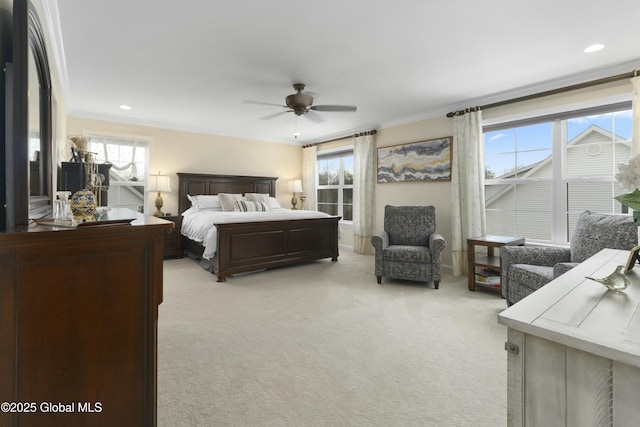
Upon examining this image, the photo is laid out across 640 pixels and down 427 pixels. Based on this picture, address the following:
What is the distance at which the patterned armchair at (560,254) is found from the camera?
2.40 meters

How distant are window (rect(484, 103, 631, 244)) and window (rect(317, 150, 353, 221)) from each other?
2.76 meters

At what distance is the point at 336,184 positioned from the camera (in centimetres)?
664

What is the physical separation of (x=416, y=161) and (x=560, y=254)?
2.52m

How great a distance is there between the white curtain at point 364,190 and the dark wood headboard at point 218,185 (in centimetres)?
199

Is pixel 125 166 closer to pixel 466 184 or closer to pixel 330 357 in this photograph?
pixel 330 357

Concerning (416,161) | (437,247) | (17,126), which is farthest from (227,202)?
(17,126)

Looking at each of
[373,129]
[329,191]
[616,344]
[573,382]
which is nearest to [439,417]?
A: [573,382]

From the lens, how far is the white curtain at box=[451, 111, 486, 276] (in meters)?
4.06

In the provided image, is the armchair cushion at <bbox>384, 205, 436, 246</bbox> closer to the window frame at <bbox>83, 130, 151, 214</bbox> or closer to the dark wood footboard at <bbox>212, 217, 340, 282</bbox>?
the dark wood footboard at <bbox>212, 217, 340, 282</bbox>

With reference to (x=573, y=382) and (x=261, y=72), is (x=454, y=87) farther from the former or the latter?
(x=573, y=382)

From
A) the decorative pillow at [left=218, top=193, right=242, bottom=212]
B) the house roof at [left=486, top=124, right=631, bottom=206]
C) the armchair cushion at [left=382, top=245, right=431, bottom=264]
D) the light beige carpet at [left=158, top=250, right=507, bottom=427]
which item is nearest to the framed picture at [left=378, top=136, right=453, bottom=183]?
the house roof at [left=486, top=124, right=631, bottom=206]

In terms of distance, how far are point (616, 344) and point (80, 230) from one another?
1.48 meters

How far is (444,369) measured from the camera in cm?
193

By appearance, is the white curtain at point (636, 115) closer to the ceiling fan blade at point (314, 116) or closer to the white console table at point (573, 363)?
the white console table at point (573, 363)
